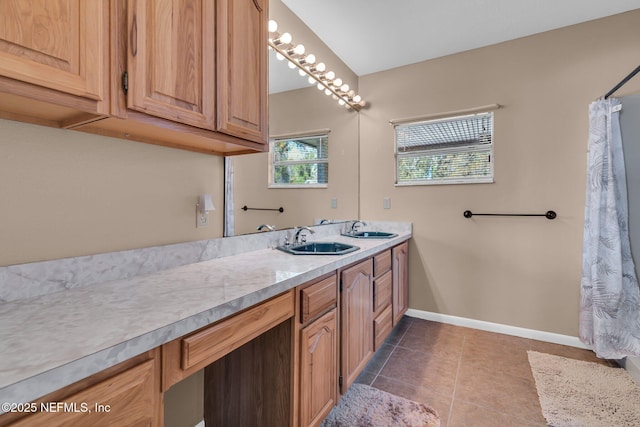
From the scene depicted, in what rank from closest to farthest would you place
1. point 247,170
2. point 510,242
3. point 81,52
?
point 81,52 → point 247,170 → point 510,242

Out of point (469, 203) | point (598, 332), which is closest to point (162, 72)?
point (469, 203)

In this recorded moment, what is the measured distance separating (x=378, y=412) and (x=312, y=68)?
2.45 m

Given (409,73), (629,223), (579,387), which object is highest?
(409,73)

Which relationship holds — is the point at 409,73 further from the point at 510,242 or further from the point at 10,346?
the point at 10,346

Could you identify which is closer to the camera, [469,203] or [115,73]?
[115,73]

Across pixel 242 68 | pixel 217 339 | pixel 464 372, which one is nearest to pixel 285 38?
pixel 242 68

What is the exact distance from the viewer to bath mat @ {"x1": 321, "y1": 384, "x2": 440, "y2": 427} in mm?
1589

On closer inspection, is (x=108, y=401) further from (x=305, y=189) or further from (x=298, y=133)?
(x=298, y=133)

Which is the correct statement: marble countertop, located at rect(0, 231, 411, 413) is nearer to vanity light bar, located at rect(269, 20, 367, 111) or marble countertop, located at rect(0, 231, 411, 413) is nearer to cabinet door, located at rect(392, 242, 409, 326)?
cabinet door, located at rect(392, 242, 409, 326)

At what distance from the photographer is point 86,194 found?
3.59ft

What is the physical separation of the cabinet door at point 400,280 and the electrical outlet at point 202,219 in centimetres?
156

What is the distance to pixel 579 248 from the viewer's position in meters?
2.40

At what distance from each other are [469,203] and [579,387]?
1.51 meters

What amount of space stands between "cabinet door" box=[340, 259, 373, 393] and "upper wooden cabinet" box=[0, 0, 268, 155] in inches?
36.2
